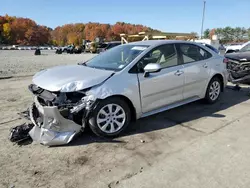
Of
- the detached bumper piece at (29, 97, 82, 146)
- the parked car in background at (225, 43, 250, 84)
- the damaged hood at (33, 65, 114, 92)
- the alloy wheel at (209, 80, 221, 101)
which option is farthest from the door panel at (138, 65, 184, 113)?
the parked car in background at (225, 43, 250, 84)

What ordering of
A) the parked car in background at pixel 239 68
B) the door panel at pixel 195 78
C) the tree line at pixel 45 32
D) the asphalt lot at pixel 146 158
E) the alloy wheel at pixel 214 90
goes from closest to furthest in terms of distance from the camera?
the asphalt lot at pixel 146 158 < the door panel at pixel 195 78 < the alloy wheel at pixel 214 90 < the parked car in background at pixel 239 68 < the tree line at pixel 45 32

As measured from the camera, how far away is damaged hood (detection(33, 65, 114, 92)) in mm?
3504

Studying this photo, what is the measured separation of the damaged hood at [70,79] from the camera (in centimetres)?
350

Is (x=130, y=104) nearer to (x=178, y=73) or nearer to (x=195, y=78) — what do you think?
(x=178, y=73)

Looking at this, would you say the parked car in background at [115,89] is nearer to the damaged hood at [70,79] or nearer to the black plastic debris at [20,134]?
the damaged hood at [70,79]

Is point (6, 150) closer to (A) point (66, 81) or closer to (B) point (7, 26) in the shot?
(A) point (66, 81)

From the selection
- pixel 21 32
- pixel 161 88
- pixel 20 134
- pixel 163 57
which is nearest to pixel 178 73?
pixel 163 57

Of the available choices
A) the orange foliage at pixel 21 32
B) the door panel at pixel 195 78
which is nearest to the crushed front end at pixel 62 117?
the door panel at pixel 195 78

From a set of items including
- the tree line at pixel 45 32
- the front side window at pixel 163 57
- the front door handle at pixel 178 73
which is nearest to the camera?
the front side window at pixel 163 57

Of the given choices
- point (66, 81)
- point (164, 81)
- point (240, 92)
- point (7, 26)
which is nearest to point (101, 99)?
point (66, 81)

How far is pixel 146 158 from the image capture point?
3193 millimetres

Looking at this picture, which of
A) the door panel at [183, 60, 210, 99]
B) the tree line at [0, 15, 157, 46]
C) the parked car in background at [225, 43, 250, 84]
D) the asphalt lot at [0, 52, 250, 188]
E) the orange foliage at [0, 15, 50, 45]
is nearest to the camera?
the asphalt lot at [0, 52, 250, 188]

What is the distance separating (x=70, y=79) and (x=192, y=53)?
9.22 ft

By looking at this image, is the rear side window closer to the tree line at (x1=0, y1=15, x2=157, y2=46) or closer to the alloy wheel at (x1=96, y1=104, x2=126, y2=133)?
the alloy wheel at (x1=96, y1=104, x2=126, y2=133)
